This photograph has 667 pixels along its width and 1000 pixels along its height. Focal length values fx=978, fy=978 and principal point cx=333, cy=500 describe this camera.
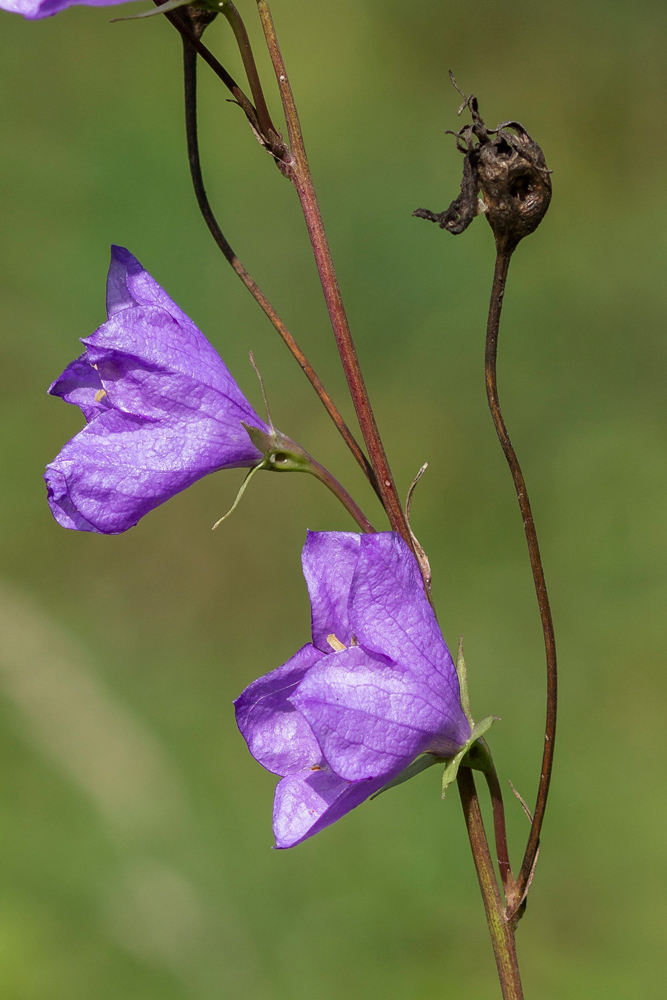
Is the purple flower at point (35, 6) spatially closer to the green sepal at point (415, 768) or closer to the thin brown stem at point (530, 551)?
the thin brown stem at point (530, 551)

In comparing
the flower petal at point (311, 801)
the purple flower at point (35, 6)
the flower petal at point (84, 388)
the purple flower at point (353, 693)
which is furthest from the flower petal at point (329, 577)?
the purple flower at point (35, 6)

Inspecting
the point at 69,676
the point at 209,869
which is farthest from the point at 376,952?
the point at 69,676

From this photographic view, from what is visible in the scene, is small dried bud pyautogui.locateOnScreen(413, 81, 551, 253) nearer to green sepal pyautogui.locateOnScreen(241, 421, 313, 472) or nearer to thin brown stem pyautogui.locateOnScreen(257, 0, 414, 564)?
thin brown stem pyautogui.locateOnScreen(257, 0, 414, 564)

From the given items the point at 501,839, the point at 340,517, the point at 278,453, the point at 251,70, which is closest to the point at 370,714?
the point at 501,839

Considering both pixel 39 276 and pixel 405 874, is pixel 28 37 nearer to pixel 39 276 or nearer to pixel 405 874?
pixel 39 276

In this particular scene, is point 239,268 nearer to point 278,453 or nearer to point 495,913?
point 278,453

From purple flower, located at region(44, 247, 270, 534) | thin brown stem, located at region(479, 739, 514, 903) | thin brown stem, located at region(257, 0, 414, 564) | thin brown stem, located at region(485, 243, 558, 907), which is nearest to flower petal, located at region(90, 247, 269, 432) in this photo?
purple flower, located at region(44, 247, 270, 534)

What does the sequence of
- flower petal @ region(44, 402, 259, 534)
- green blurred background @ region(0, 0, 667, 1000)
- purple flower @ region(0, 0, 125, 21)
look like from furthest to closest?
green blurred background @ region(0, 0, 667, 1000) < flower petal @ region(44, 402, 259, 534) < purple flower @ region(0, 0, 125, 21)

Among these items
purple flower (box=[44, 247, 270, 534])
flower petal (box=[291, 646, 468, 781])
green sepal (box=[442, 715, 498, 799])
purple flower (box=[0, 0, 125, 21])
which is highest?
purple flower (box=[0, 0, 125, 21])
